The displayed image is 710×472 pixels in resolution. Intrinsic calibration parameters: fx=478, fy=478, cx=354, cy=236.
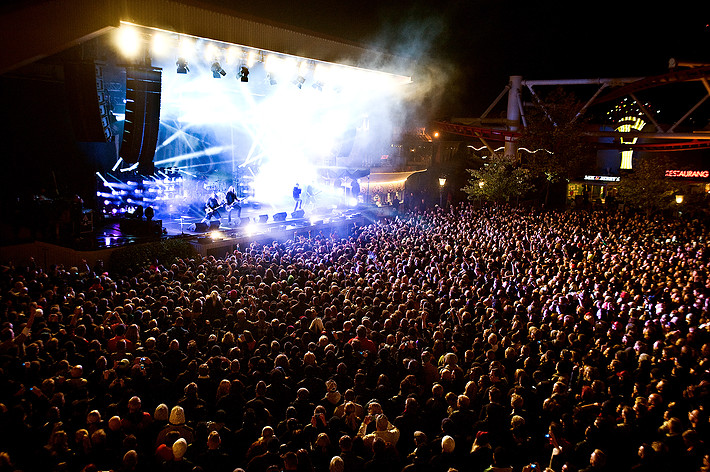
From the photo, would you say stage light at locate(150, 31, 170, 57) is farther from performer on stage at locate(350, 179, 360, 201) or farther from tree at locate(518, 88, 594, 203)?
tree at locate(518, 88, 594, 203)

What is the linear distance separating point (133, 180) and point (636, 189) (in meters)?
22.3

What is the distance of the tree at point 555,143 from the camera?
1057 inches

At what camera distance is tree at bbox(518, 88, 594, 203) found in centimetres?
2686

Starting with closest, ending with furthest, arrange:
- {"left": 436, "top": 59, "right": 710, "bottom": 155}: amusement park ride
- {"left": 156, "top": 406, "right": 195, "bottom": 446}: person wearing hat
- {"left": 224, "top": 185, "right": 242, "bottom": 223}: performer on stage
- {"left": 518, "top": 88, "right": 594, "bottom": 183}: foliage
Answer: {"left": 156, "top": 406, "right": 195, "bottom": 446}: person wearing hat → {"left": 224, "top": 185, "right": 242, "bottom": 223}: performer on stage → {"left": 436, "top": 59, "right": 710, "bottom": 155}: amusement park ride → {"left": 518, "top": 88, "right": 594, "bottom": 183}: foliage

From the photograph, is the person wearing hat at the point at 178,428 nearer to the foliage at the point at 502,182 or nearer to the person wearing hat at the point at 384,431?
the person wearing hat at the point at 384,431

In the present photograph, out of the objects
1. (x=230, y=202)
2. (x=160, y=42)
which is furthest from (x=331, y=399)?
(x=230, y=202)

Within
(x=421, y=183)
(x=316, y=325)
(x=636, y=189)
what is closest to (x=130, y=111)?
(x=316, y=325)

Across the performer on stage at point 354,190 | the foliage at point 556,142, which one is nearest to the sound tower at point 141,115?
the performer on stage at point 354,190

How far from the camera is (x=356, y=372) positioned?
570 cm

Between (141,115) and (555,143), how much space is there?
2331cm

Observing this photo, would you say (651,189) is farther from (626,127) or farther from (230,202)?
(626,127)

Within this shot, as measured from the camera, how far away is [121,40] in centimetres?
1172

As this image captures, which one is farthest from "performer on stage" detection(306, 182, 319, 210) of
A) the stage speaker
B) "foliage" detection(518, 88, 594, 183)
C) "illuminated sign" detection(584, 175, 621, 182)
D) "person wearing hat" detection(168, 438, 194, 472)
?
"illuminated sign" detection(584, 175, 621, 182)

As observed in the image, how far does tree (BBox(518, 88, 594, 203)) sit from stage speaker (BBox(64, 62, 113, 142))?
71.9 ft
